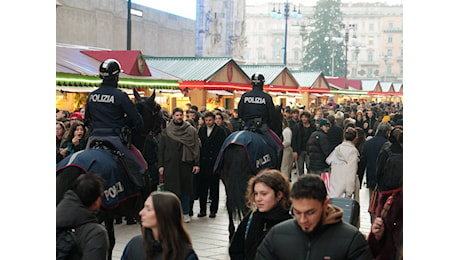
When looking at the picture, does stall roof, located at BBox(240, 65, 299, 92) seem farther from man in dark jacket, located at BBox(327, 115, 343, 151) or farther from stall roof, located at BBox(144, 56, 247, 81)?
man in dark jacket, located at BBox(327, 115, 343, 151)

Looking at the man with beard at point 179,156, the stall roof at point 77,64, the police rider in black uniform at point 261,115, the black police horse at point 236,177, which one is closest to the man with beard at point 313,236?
the black police horse at point 236,177

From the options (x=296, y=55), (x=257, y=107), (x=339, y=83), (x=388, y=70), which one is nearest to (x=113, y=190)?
(x=257, y=107)

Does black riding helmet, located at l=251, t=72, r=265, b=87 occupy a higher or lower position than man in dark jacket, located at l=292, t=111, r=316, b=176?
higher

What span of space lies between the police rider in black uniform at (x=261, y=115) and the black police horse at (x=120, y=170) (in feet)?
Answer: 6.17

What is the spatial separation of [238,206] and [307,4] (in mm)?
137580

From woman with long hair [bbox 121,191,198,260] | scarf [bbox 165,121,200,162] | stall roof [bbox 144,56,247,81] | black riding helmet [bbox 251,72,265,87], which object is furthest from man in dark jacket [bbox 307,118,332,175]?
stall roof [bbox 144,56,247,81]

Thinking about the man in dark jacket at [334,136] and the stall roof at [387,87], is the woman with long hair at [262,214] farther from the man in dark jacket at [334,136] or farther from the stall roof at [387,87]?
the stall roof at [387,87]

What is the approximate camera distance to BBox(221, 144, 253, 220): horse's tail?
1138 cm

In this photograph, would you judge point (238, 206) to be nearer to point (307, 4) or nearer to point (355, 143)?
point (355, 143)

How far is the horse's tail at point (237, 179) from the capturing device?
→ 37.3ft

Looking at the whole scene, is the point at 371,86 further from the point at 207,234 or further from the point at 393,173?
the point at 393,173

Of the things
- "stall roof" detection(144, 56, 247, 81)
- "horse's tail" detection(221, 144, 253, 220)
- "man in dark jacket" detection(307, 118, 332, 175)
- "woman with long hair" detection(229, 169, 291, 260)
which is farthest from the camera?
"stall roof" detection(144, 56, 247, 81)

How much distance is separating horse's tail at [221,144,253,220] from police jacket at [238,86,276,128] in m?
0.77

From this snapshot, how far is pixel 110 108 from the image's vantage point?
30.9ft
